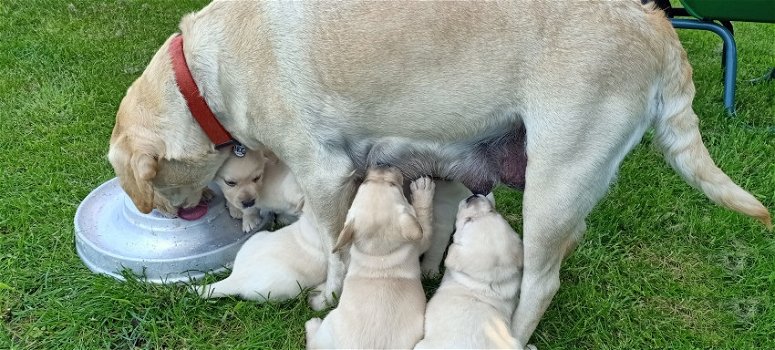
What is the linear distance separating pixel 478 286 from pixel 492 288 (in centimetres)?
6

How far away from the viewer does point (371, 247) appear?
2816 mm

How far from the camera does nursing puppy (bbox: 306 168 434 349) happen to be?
259 cm

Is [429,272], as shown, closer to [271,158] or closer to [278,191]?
[278,191]

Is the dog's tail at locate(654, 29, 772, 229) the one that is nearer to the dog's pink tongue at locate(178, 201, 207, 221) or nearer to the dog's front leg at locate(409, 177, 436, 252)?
the dog's front leg at locate(409, 177, 436, 252)

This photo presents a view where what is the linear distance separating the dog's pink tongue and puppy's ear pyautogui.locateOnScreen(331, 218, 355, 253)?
1.08m

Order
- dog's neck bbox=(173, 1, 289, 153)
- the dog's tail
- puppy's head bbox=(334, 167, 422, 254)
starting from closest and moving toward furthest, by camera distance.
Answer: the dog's tail, dog's neck bbox=(173, 1, 289, 153), puppy's head bbox=(334, 167, 422, 254)

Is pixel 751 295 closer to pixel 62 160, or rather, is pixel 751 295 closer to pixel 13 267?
pixel 13 267

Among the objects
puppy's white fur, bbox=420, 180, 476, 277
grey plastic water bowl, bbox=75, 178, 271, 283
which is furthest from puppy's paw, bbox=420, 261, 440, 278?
grey plastic water bowl, bbox=75, 178, 271, 283

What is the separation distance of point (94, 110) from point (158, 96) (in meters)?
2.15

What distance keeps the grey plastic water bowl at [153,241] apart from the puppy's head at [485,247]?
127cm

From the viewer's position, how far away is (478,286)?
2801 mm

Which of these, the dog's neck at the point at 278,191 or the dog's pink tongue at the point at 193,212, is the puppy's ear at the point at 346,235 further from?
the dog's pink tongue at the point at 193,212

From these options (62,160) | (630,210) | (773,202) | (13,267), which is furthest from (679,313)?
(62,160)

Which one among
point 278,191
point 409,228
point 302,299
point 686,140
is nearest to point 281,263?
point 302,299
